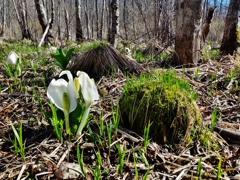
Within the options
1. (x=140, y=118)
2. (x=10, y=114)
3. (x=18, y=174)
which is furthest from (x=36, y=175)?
(x=10, y=114)

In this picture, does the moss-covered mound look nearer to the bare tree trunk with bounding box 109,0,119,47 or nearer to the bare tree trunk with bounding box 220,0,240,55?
the bare tree trunk with bounding box 220,0,240,55

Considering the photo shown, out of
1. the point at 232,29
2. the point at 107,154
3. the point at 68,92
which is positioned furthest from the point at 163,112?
the point at 232,29

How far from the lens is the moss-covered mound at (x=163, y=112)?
1352mm

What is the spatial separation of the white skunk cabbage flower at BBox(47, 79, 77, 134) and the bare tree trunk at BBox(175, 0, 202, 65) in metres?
2.16

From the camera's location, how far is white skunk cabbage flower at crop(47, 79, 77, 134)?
1.15 m

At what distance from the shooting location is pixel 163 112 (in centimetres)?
137

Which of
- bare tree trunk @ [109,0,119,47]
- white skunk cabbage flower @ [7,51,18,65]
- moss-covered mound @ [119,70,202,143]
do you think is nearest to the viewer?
moss-covered mound @ [119,70,202,143]

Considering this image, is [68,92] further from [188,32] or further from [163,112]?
[188,32]

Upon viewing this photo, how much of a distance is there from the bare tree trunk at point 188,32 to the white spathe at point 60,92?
216cm

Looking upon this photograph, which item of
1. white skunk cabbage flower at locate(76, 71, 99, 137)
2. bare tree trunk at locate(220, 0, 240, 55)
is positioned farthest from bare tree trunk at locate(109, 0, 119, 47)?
white skunk cabbage flower at locate(76, 71, 99, 137)

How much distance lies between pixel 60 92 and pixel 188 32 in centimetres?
222

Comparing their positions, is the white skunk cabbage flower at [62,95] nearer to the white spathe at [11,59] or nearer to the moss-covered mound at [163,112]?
the moss-covered mound at [163,112]

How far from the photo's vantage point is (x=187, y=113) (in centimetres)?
136

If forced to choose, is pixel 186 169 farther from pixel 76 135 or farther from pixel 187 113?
pixel 76 135
